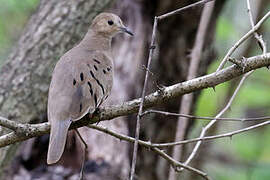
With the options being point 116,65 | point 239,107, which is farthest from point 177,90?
point 239,107

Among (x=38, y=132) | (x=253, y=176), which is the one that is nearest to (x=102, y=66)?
(x=38, y=132)

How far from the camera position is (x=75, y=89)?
3.33 metres

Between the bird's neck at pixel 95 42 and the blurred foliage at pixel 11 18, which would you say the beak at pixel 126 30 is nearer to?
the bird's neck at pixel 95 42

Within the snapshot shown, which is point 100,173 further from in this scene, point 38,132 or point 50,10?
point 38,132

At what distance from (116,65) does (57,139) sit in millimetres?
2434

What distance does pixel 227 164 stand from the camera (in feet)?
23.2

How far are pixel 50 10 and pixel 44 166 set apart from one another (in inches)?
53.7

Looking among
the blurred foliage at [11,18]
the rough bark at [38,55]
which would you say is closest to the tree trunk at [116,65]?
the rough bark at [38,55]

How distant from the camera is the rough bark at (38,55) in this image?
448 centimetres

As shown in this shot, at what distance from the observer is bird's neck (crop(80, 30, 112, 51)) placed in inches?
157

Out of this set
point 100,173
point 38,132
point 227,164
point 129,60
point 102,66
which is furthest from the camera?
point 227,164

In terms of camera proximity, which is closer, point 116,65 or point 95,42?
point 95,42

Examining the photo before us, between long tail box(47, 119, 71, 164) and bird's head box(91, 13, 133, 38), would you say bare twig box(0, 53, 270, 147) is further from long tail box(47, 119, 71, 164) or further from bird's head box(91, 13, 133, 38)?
bird's head box(91, 13, 133, 38)

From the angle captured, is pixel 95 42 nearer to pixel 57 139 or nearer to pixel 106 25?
pixel 106 25
